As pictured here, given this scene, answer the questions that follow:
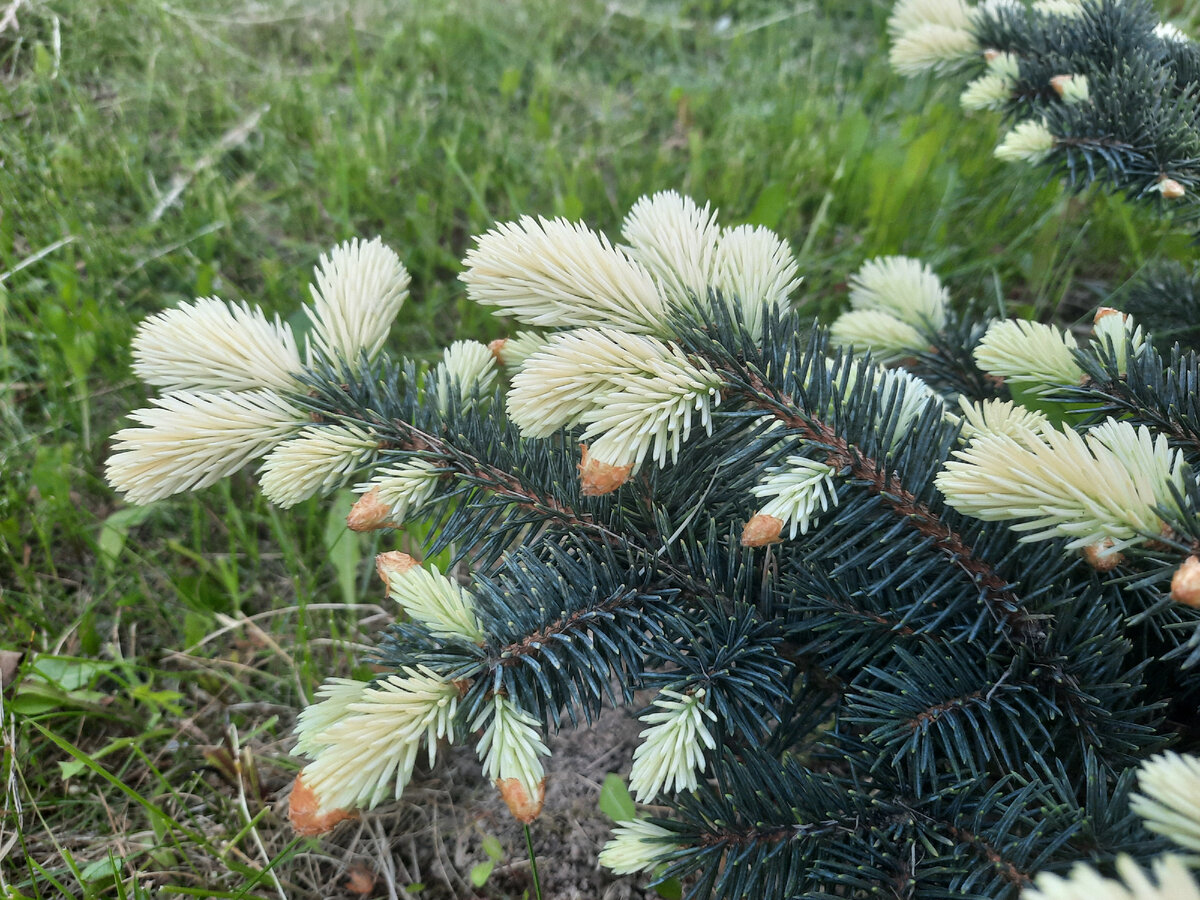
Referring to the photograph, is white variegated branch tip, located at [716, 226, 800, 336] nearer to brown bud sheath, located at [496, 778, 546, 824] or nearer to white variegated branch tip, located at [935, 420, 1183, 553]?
white variegated branch tip, located at [935, 420, 1183, 553]

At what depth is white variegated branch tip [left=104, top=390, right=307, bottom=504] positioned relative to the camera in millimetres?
797

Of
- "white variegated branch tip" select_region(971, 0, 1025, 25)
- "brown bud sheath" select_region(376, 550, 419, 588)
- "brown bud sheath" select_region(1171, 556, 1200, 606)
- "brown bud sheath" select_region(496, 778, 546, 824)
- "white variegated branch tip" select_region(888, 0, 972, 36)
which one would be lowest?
"brown bud sheath" select_region(496, 778, 546, 824)

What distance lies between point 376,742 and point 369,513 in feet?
0.71

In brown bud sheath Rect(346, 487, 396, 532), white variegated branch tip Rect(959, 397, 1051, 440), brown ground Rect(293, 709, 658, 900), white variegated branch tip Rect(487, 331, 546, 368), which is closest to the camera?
brown bud sheath Rect(346, 487, 396, 532)

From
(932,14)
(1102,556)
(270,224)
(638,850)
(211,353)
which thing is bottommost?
(270,224)

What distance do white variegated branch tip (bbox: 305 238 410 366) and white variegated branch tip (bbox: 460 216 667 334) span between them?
0.59 ft

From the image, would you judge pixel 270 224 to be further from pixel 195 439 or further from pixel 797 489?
pixel 797 489

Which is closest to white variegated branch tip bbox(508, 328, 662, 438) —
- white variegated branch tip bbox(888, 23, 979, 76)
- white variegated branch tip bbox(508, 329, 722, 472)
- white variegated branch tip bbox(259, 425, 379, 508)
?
white variegated branch tip bbox(508, 329, 722, 472)

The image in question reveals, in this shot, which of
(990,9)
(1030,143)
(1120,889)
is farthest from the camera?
(990,9)

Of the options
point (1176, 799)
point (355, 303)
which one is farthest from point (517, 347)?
point (1176, 799)

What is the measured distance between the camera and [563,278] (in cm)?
77

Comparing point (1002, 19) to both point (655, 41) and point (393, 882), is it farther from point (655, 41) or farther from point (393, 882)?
point (655, 41)

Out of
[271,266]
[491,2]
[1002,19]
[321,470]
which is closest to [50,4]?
[271,266]

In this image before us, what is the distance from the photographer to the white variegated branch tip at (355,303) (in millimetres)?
904
